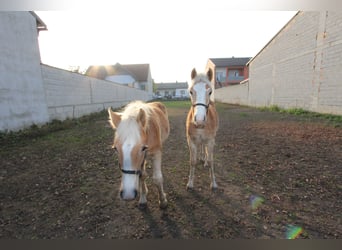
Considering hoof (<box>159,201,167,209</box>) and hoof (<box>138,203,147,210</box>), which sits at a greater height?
hoof (<box>159,201,167,209</box>)

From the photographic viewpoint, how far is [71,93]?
9.20 meters

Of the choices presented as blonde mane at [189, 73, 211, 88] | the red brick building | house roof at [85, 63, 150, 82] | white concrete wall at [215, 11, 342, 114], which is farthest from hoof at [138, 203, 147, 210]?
house roof at [85, 63, 150, 82]

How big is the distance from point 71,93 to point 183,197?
891cm

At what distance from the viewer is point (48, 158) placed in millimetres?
4316

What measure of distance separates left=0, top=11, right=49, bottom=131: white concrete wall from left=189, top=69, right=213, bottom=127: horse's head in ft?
19.6

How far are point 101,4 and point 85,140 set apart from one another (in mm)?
4763

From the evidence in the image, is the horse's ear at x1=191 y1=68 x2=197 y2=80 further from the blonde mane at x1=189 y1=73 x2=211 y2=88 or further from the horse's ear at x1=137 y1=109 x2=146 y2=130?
the horse's ear at x1=137 y1=109 x2=146 y2=130

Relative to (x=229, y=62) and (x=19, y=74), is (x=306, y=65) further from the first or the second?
(x=229, y=62)

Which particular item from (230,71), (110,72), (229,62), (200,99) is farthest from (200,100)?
(110,72)

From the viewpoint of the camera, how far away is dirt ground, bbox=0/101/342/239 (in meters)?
1.95

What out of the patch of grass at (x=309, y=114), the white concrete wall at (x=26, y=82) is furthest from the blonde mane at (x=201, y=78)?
the patch of grass at (x=309, y=114)

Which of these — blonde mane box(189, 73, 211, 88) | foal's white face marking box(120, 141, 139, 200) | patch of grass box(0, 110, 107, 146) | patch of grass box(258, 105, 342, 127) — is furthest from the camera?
patch of grass box(258, 105, 342, 127)

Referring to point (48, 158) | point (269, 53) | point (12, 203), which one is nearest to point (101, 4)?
point (12, 203)

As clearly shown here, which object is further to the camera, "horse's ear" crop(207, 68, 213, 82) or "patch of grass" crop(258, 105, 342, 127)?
"patch of grass" crop(258, 105, 342, 127)
